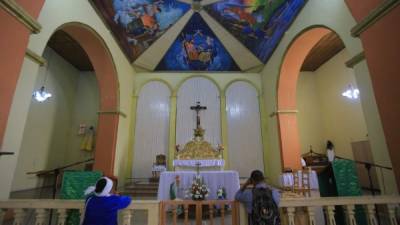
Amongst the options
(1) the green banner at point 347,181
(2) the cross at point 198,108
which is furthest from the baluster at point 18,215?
(2) the cross at point 198,108

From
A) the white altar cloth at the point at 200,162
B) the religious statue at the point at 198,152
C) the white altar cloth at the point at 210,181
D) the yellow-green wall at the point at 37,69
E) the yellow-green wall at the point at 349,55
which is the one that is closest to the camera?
the yellow-green wall at the point at 37,69

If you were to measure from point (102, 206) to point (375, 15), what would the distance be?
419 cm

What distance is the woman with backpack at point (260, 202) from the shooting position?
2137mm

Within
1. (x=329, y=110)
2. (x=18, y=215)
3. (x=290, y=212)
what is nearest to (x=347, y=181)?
(x=290, y=212)

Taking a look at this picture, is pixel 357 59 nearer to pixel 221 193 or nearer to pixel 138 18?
pixel 221 193

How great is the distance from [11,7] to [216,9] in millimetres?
6333

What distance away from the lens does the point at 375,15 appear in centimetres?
302

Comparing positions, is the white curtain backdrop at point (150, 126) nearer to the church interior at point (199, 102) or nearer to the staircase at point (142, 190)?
the church interior at point (199, 102)

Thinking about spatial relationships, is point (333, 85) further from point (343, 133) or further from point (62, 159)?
point (62, 159)

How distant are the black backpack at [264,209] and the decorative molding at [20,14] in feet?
12.1

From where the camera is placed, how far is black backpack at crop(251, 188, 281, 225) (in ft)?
6.99

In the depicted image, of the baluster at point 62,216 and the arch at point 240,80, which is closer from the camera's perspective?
the baluster at point 62,216

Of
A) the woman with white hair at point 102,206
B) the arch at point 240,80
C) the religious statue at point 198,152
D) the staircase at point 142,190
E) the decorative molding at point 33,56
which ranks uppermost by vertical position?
the arch at point 240,80

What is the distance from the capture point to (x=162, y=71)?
985 centimetres
